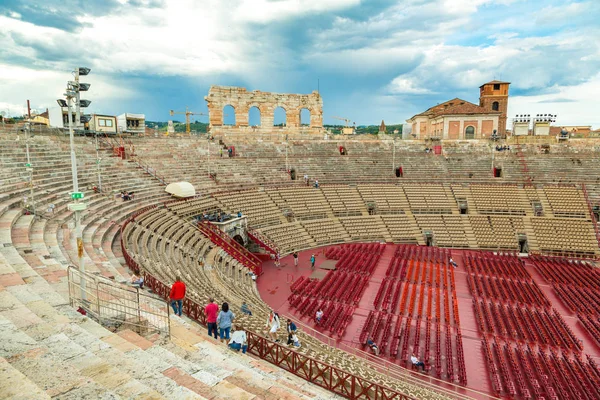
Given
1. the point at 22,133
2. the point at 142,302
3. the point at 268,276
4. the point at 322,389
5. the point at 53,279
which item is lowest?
the point at 268,276

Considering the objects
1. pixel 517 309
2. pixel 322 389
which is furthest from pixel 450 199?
pixel 322 389

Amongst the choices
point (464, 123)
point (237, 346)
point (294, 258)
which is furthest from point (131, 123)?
point (464, 123)

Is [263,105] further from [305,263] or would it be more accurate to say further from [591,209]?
[591,209]

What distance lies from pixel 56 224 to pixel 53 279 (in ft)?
22.0

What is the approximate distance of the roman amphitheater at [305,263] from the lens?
24.3ft

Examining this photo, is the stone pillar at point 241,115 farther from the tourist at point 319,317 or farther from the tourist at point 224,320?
the tourist at point 224,320

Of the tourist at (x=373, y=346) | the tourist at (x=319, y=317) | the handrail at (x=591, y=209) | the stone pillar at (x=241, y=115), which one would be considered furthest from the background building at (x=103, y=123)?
the handrail at (x=591, y=209)

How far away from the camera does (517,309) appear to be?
17.8 meters

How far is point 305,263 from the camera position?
25.0 meters

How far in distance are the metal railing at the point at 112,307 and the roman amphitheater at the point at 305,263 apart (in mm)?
71

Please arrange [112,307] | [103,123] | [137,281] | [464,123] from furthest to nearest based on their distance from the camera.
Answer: [464,123] < [103,123] < [137,281] < [112,307]

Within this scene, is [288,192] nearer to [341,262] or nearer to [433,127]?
[341,262]

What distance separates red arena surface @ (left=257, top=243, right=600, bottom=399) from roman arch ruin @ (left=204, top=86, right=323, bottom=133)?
21813mm

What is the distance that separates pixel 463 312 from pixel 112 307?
15.9 metres
